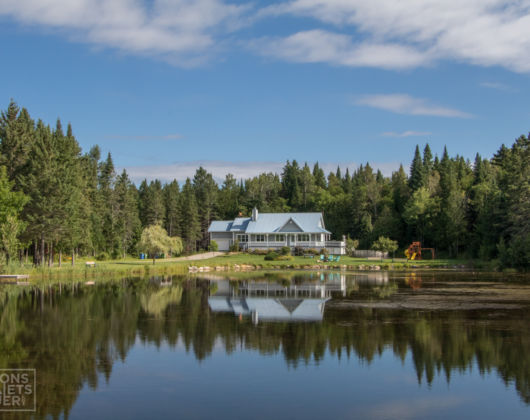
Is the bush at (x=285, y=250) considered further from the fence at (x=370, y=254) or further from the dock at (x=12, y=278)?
the dock at (x=12, y=278)

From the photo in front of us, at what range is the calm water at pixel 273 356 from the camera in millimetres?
11477

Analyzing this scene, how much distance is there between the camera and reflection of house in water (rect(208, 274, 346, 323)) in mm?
24019

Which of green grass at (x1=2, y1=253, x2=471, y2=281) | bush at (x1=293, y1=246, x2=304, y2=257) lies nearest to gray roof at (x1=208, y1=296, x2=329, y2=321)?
green grass at (x1=2, y1=253, x2=471, y2=281)

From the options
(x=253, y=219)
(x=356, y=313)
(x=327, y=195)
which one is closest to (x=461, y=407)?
(x=356, y=313)

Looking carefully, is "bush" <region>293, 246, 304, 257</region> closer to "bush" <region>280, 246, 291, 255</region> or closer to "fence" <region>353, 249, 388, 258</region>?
"bush" <region>280, 246, 291, 255</region>

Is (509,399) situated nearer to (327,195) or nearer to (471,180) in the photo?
(471,180)

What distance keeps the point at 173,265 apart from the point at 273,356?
39.4 meters

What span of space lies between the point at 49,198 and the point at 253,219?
40.1 metres

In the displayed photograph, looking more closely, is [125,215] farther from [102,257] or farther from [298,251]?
[298,251]

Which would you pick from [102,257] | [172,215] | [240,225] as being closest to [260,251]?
[240,225]

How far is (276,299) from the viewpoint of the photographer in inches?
1181

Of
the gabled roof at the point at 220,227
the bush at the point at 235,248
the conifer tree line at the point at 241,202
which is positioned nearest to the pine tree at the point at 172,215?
the conifer tree line at the point at 241,202

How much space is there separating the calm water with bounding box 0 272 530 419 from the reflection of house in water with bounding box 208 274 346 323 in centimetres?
20

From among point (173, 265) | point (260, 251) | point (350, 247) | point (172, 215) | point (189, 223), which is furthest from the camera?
point (172, 215)
